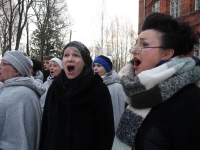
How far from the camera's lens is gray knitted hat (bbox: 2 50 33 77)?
312 centimetres

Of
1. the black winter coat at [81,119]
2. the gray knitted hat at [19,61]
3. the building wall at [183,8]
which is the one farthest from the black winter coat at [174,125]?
the building wall at [183,8]

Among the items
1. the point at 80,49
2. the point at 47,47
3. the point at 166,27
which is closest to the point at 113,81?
the point at 80,49

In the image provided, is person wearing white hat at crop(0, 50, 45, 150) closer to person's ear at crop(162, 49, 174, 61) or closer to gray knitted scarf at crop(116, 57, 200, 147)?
gray knitted scarf at crop(116, 57, 200, 147)

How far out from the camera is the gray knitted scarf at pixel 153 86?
1.65 metres

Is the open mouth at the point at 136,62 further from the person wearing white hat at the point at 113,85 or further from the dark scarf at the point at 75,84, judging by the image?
the person wearing white hat at the point at 113,85

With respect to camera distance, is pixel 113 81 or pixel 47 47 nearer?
pixel 113 81

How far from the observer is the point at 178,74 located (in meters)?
1.69

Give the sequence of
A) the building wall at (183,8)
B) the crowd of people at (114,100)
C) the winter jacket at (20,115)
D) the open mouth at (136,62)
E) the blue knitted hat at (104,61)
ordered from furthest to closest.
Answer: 1. the building wall at (183,8)
2. the blue knitted hat at (104,61)
3. the winter jacket at (20,115)
4. the open mouth at (136,62)
5. the crowd of people at (114,100)

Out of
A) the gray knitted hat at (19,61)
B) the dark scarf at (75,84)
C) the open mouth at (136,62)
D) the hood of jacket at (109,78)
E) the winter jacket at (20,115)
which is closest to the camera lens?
the open mouth at (136,62)

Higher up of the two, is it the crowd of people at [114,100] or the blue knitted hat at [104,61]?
the blue knitted hat at [104,61]

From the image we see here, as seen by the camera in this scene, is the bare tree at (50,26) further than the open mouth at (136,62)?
Yes

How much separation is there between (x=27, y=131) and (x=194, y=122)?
1.96 m

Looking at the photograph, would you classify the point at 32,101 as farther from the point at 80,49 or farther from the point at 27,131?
the point at 80,49

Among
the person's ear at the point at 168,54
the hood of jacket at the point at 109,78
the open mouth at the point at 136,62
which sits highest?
the person's ear at the point at 168,54
